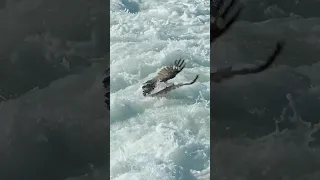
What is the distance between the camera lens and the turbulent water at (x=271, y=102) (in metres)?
2.56

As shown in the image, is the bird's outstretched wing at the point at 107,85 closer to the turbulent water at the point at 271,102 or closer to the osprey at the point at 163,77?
the osprey at the point at 163,77

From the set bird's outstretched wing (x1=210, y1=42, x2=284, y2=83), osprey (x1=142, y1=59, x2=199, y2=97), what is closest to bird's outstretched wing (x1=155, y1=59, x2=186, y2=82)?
osprey (x1=142, y1=59, x2=199, y2=97)

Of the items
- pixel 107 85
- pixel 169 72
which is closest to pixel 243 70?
pixel 169 72

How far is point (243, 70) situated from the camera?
2.59 m

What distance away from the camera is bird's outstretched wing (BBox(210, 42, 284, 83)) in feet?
8.43

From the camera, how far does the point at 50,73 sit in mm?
2486

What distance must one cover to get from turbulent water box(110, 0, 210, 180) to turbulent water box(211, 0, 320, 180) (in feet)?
0.38

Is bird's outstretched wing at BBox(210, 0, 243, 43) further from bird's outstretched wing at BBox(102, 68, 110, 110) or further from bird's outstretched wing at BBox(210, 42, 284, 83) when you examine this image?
bird's outstretched wing at BBox(102, 68, 110, 110)

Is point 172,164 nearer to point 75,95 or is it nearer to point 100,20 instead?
point 75,95

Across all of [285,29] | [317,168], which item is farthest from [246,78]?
[317,168]

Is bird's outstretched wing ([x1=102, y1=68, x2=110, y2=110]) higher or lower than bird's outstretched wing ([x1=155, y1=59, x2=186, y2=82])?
below

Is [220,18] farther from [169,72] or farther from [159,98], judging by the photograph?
[159,98]

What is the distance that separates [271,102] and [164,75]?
0.59 metres

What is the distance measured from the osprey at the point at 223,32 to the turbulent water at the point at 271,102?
0.03 meters
